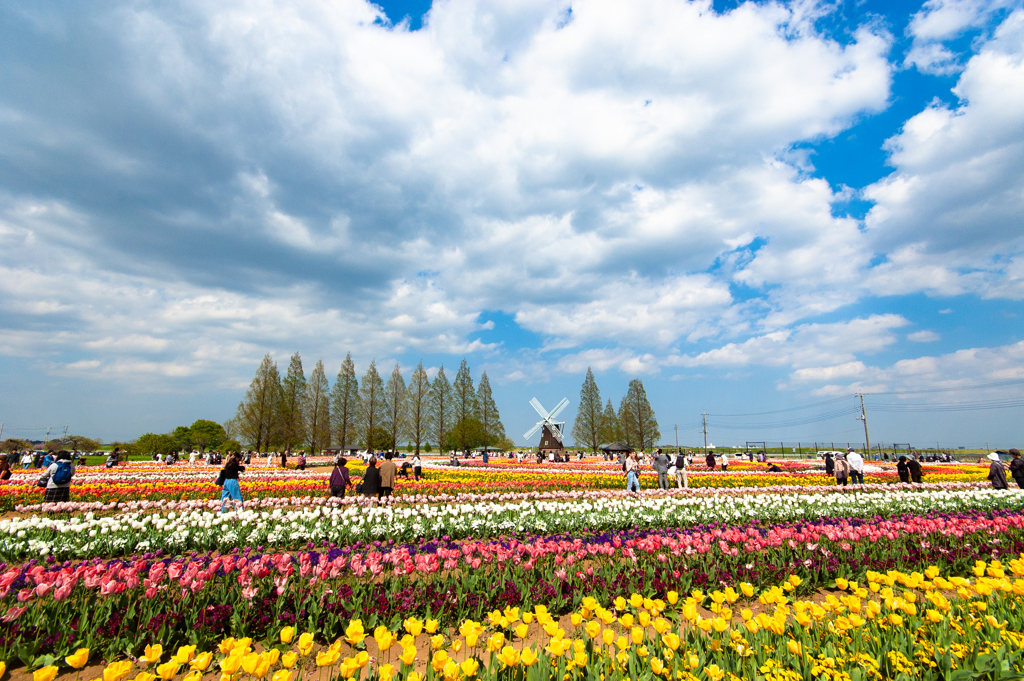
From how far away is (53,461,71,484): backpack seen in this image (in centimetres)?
1070

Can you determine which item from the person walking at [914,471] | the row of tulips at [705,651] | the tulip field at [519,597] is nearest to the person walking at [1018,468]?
the person walking at [914,471]

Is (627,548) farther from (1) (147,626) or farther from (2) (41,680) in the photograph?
(2) (41,680)

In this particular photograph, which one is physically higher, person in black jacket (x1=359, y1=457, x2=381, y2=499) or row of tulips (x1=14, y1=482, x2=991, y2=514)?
person in black jacket (x1=359, y1=457, x2=381, y2=499)

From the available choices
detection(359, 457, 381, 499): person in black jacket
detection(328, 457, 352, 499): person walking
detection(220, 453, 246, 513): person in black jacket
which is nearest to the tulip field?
detection(220, 453, 246, 513): person in black jacket

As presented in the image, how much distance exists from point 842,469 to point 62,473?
70.6ft

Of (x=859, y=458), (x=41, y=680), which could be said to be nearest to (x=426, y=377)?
(x=859, y=458)

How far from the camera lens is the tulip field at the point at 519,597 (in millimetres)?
2561

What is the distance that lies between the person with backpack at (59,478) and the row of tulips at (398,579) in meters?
7.83

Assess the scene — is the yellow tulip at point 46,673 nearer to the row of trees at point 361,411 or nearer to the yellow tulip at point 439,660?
the yellow tulip at point 439,660

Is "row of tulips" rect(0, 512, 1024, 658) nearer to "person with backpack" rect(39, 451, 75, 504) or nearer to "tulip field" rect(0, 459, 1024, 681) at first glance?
"tulip field" rect(0, 459, 1024, 681)

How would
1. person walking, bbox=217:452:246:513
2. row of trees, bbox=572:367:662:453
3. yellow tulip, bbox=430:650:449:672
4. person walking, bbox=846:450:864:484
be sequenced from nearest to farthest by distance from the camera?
yellow tulip, bbox=430:650:449:672 → person walking, bbox=217:452:246:513 → person walking, bbox=846:450:864:484 → row of trees, bbox=572:367:662:453

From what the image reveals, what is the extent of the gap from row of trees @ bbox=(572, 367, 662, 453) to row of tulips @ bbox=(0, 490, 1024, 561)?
49661 mm

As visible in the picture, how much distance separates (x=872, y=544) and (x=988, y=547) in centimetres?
166

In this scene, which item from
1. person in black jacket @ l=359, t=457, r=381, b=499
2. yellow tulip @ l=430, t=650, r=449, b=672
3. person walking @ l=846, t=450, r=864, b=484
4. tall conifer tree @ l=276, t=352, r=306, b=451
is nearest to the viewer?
yellow tulip @ l=430, t=650, r=449, b=672
